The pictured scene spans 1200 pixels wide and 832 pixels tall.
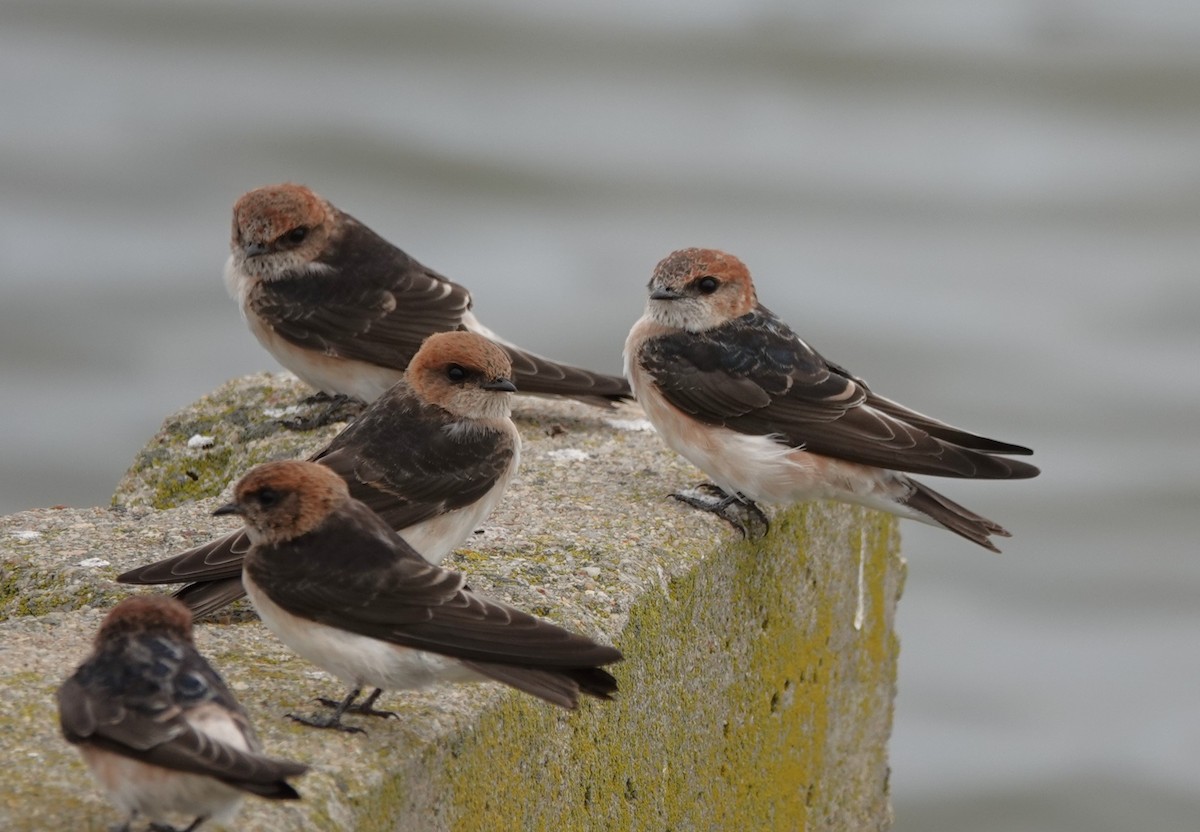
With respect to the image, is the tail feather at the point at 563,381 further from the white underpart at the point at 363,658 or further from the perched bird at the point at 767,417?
the white underpart at the point at 363,658

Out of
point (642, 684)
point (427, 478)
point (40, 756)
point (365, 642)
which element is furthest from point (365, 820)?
point (427, 478)

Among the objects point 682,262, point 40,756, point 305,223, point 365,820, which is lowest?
point 40,756

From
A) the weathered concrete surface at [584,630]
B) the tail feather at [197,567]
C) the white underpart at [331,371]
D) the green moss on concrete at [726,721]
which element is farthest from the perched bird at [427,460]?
the white underpart at [331,371]

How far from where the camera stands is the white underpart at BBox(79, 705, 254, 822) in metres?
3.52

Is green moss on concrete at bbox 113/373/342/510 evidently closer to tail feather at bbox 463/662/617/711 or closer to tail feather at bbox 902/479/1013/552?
tail feather at bbox 902/479/1013/552

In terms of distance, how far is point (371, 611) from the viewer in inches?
170

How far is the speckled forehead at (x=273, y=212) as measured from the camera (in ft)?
25.5

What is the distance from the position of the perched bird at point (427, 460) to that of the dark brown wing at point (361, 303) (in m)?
1.46

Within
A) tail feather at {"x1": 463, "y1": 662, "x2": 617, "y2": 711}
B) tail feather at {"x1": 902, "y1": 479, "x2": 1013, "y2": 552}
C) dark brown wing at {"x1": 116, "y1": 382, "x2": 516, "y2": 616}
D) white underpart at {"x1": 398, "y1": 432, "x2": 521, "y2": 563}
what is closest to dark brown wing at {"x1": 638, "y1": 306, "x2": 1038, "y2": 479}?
tail feather at {"x1": 902, "y1": 479, "x2": 1013, "y2": 552}

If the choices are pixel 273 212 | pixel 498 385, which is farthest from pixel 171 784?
pixel 273 212

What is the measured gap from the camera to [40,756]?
399cm

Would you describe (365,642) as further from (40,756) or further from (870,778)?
(870,778)

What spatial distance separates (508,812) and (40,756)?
1188 mm

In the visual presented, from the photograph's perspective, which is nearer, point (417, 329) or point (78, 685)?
point (78, 685)
